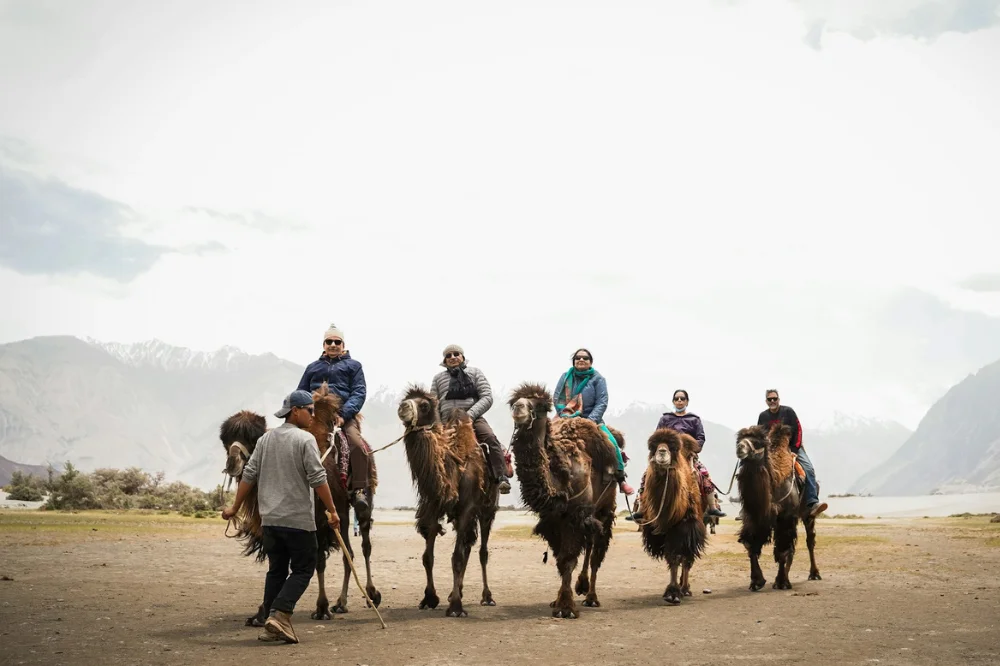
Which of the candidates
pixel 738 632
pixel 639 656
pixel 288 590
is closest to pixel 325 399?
pixel 288 590

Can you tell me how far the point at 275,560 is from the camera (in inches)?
343

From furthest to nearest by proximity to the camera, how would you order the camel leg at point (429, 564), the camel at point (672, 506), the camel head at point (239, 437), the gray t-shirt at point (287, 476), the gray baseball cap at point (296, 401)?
the camel at point (672, 506)
the camel leg at point (429, 564)
the camel head at point (239, 437)
the gray baseball cap at point (296, 401)
the gray t-shirt at point (287, 476)

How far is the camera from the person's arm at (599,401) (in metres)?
12.8

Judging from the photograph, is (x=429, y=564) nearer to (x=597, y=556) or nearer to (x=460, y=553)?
(x=460, y=553)

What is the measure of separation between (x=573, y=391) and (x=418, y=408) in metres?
3.09

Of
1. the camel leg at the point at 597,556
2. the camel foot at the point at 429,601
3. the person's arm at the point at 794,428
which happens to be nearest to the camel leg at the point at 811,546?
the person's arm at the point at 794,428

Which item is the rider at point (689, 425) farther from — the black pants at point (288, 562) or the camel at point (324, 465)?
the black pants at point (288, 562)

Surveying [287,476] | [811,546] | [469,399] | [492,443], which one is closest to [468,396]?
[469,399]

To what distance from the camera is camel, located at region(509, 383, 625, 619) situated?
11172mm

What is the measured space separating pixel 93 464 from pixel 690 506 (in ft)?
596

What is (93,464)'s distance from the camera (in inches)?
6821

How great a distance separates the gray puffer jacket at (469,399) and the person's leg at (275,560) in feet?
11.7

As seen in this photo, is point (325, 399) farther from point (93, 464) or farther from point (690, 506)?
point (93, 464)

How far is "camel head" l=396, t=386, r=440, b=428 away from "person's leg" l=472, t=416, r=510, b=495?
88 centimetres
